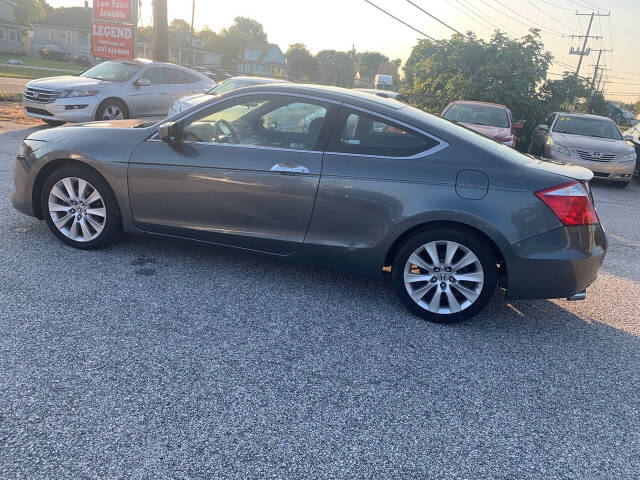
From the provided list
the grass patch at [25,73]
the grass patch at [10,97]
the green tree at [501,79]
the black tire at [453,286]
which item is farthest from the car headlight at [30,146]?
the grass patch at [25,73]

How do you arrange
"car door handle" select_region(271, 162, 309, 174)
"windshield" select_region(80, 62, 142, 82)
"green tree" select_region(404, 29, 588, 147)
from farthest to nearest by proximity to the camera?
"green tree" select_region(404, 29, 588, 147), "windshield" select_region(80, 62, 142, 82), "car door handle" select_region(271, 162, 309, 174)

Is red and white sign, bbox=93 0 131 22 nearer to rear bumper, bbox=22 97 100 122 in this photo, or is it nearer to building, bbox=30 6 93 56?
rear bumper, bbox=22 97 100 122

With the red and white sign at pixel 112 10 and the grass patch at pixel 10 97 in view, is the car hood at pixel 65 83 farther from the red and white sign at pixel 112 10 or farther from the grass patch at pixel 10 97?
the grass patch at pixel 10 97

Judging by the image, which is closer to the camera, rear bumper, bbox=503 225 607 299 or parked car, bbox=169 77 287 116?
rear bumper, bbox=503 225 607 299

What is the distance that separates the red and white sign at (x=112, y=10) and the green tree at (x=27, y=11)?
5945 centimetres

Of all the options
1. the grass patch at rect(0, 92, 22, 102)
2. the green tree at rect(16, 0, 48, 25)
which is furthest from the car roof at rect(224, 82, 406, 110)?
the green tree at rect(16, 0, 48, 25)

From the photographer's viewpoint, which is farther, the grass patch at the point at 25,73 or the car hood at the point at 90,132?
the grass patch at the point at 25,73

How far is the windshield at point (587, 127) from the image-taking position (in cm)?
1277

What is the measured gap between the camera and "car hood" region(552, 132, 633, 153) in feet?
38.3

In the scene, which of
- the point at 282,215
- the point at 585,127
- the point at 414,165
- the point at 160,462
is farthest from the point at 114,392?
the point at 585,127

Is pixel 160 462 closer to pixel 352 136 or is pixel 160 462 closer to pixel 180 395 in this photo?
pixel 180 395

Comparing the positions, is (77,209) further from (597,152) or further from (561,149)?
(597,152)

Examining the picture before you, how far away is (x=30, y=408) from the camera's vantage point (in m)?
2.60

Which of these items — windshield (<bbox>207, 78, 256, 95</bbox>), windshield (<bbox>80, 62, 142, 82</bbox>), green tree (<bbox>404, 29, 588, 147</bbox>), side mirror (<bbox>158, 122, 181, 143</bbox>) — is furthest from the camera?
green tree (<bbox>404, 29, 588, 147</bbox>)
